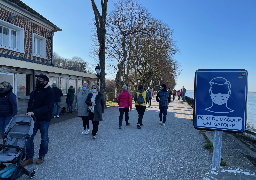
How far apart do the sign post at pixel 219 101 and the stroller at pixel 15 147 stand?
285cm

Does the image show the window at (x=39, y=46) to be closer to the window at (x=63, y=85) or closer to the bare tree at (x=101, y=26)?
the window at (x=63, y=85)

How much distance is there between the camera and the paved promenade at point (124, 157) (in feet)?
11.8

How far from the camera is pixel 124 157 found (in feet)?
14.7

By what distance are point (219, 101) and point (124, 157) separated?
9.80ft

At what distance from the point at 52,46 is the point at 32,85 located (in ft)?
21.8

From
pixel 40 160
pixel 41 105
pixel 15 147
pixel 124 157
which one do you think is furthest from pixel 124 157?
pixel 15 147

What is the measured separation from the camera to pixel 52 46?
51.2 ft

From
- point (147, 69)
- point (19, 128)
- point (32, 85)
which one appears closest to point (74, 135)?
point (19, 128)

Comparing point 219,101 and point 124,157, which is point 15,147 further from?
point 219,101

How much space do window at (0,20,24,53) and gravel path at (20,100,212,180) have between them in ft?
25.2

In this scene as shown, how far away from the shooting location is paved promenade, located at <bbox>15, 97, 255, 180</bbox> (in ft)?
11.8

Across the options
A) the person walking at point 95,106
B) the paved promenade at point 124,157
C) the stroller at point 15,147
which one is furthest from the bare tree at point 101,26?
the stroller at point 15,147

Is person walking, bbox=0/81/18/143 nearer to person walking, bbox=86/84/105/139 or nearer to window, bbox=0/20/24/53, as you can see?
person walking, bbox=86/84/105/139

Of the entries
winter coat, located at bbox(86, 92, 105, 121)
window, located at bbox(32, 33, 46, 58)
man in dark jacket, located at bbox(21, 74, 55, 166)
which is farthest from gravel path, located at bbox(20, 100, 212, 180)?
window, located at bbox(32, 33, 46, 58)
